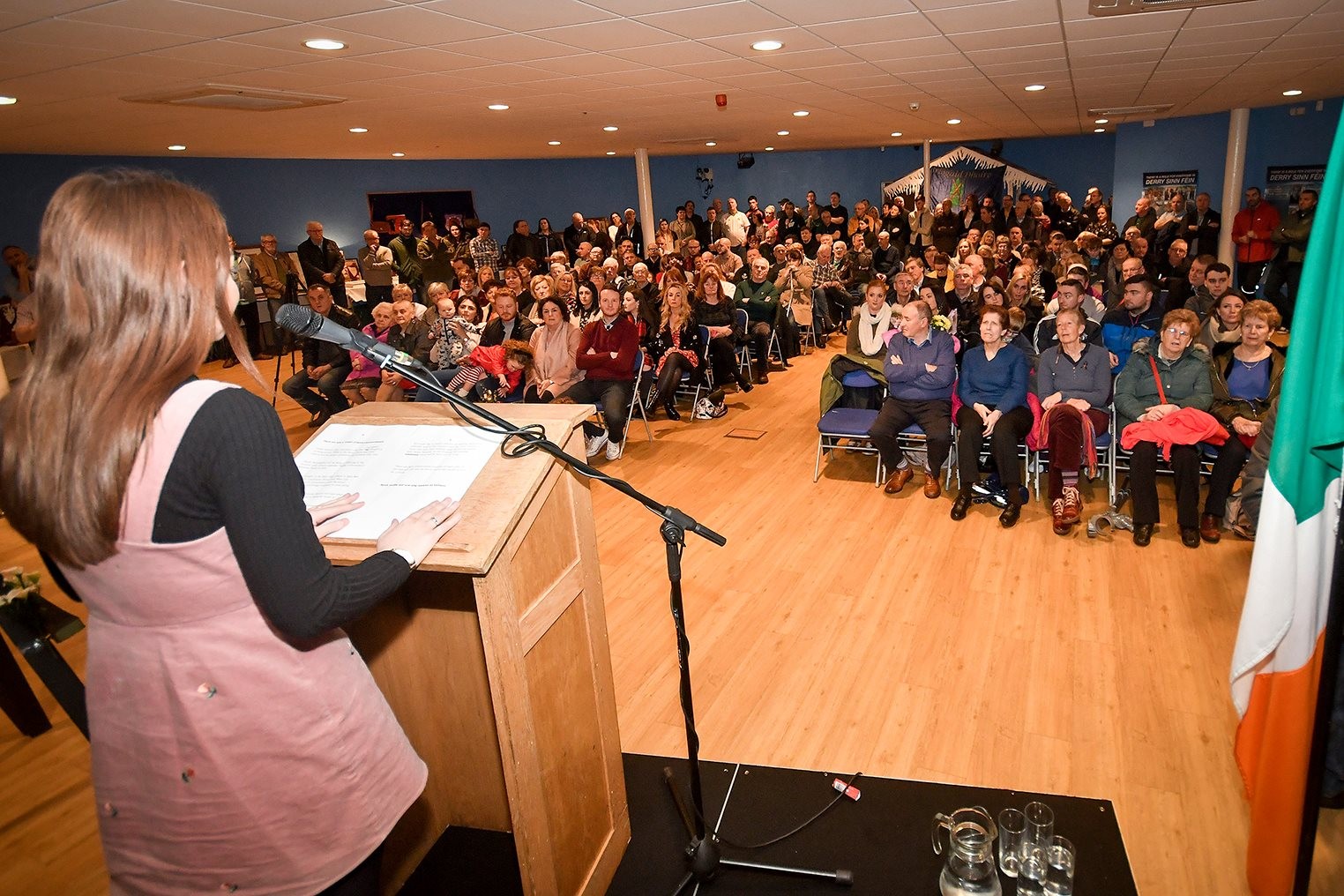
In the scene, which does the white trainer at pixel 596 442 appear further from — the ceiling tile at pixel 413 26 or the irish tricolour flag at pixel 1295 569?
the irish tricolour flag at pixel 1295 569

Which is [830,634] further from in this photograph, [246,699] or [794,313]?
[794,313]

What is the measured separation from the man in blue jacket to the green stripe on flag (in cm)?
353

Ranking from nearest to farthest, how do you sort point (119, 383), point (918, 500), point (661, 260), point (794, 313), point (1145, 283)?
point (119, 383), point (918, 500), point (1145, 283), point (794, 313), point (661, 260)

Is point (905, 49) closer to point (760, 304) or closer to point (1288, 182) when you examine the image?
point (760, 304)

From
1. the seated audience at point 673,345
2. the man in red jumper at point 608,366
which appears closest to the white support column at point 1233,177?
the seated audience at point 673,345

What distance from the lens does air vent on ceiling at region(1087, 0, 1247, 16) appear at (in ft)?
15.0

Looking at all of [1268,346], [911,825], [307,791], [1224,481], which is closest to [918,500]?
[1224,481]

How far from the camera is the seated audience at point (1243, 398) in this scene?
4219mm

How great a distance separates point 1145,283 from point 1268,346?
1173mm

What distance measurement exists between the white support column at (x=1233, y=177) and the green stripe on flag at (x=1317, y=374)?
42.3 feet

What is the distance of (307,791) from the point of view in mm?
1216

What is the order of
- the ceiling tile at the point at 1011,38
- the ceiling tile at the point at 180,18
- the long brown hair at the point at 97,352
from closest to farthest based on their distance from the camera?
the long brown hair at the point at 97,352 → the ceiling tile at the point at 180,18 → the ceiling tile at the point at 1011,38

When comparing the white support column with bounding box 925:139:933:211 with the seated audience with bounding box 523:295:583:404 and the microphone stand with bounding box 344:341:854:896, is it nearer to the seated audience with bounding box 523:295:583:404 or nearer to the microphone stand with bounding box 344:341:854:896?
the seated audience with bounding box 523:295:583:404

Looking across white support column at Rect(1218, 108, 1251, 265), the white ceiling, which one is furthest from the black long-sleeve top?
white support column at Rect(1218, 108, 1251, 265)
